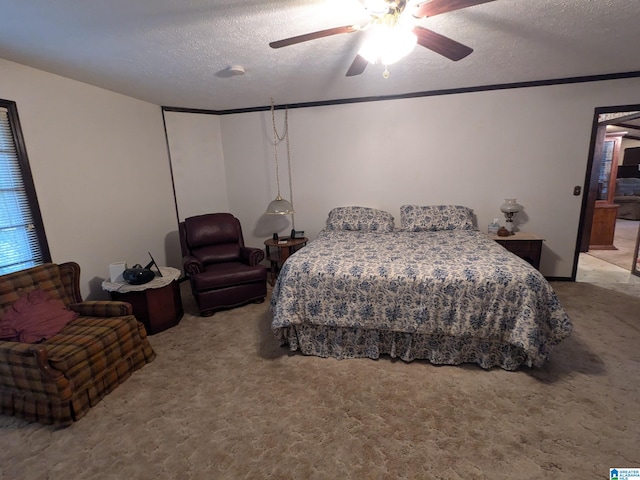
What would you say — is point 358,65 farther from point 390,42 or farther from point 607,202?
point 607,202

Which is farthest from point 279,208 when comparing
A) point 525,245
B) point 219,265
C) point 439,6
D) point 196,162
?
point 525,245

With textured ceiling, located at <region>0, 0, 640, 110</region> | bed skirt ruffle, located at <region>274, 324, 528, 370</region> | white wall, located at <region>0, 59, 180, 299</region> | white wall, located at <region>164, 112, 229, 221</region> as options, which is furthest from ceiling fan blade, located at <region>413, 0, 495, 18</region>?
white wall, located at <region>164, 112, 229, 221</region>

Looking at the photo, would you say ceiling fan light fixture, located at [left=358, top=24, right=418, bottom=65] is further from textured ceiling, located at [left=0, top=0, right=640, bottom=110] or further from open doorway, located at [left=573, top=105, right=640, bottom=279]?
open doorway, located at [left=573, top=105, right=640, bottom=279]

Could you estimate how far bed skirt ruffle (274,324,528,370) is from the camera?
2.23m

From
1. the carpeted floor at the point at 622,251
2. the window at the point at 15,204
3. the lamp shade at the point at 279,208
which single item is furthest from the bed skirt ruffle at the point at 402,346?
the carpeted floor at the point at 622,251

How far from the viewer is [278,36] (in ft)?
6.84

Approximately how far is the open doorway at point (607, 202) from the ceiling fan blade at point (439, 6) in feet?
10.4

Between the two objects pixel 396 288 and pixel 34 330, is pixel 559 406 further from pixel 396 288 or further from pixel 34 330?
pixel 34 330

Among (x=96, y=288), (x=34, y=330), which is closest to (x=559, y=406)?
(x=34, y=330)

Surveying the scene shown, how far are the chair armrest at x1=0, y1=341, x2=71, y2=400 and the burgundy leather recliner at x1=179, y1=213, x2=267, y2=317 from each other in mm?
1441

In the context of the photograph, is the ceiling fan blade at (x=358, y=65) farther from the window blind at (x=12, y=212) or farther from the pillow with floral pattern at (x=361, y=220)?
the window blind at (x=12, y=212)

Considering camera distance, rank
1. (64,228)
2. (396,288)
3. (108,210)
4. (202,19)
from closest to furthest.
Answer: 1. (202,19)
2. (396,288)
3. (64,228)
4. (108,210)

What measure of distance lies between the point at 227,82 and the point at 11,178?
2.01 meters

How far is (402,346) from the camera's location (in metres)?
2.39
